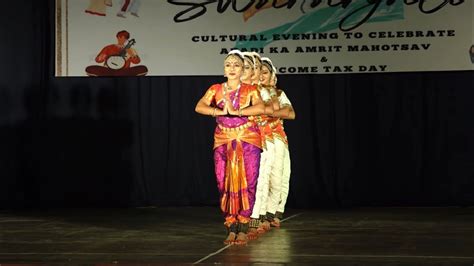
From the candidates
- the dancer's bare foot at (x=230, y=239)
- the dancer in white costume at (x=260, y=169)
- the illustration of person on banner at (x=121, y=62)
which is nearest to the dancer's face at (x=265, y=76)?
the dancer in white costume at (x=260, y=169)

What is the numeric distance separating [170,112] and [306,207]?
1682 millimetres

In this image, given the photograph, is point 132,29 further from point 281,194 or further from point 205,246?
point 205,246

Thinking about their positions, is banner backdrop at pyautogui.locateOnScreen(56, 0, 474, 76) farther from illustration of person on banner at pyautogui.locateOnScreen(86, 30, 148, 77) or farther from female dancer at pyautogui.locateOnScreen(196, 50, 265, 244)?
female dancer at pyautogui.locateOnScreen(196, 50, 265, 244)

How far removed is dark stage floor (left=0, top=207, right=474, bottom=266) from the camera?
5793 millimetres

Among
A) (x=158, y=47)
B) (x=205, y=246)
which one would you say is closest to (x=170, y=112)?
(x=158, y=47)

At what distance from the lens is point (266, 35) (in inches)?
399

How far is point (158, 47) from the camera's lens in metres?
10.2

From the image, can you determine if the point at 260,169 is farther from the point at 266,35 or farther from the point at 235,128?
the point at 266,35

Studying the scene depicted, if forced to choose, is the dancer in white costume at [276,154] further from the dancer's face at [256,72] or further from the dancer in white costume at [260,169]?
the dancer's face at [256,72]

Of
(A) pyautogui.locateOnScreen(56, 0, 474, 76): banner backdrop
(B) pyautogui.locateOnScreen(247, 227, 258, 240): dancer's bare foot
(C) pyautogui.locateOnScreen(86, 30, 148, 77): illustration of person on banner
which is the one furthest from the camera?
(C) pyautogui.locateOnScreen(86, 30, 148, 77): illustration of person on banner

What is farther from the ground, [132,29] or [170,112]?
[132,29]

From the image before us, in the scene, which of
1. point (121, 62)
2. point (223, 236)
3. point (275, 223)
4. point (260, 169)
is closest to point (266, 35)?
point (121, 62)

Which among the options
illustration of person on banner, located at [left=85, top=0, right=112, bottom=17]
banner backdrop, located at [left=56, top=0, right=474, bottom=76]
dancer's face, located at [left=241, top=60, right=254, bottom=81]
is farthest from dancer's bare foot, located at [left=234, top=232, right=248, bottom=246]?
illustration of person on banner, located at [left=85, top=0, right=112, bottom=17]

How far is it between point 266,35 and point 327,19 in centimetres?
62
